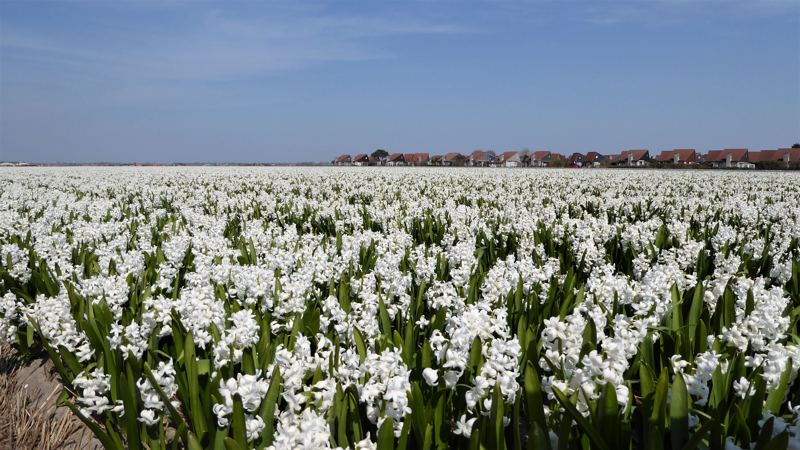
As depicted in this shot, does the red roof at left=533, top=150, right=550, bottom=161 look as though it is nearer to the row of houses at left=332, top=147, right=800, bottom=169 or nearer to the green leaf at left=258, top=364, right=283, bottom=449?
the row of houses at left=332, top=147, right=800, bottom=169

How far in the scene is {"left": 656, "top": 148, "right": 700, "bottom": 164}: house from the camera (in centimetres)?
12069

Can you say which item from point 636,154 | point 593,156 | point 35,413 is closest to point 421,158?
point 593,156

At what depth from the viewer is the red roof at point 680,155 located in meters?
121

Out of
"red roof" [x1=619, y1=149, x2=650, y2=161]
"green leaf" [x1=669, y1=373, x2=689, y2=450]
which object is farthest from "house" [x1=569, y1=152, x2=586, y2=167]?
"green leaf" [x1=669, y1=373, x2=689, y2=450]

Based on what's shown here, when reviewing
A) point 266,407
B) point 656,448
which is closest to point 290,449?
point 266,407

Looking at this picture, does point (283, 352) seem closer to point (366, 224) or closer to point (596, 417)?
point (596, 417)

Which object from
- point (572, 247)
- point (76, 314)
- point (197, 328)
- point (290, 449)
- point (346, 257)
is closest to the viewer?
point (290, 449)

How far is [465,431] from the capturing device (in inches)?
98.0

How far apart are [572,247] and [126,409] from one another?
5.70m

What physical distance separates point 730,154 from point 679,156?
36.3 feet

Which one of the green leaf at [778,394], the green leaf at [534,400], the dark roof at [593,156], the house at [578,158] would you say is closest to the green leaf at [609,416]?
the green leaf at [534,400]

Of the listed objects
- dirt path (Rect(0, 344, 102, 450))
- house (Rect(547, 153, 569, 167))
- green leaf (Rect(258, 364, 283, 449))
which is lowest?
dirt path (Rect(0, 344, 102, 450))

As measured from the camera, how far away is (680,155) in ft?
404

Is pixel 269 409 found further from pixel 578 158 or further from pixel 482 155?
pixel 482 155
